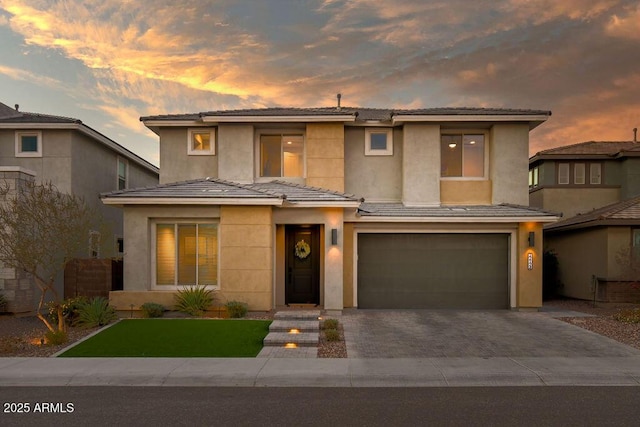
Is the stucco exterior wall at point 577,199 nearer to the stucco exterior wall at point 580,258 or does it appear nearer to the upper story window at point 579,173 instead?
the upper story window at point 579,173

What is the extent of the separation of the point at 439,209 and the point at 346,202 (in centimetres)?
407

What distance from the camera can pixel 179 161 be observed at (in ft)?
53.6

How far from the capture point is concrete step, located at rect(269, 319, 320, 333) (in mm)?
10633

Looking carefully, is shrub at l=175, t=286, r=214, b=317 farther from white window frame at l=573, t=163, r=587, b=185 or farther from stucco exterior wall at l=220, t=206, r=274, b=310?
white window frame at l=573, t=163, r=587, b=185

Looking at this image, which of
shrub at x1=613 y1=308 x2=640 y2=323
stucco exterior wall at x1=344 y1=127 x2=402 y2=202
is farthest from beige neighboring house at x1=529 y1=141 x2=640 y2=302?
stucco exterior wall at x1=344 y1=127 x2=402 y2=202

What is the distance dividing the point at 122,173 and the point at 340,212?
12.3 metres

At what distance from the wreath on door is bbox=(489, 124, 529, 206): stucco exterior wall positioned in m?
7.27

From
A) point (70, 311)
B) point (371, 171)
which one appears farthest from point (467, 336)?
point (70, 311)

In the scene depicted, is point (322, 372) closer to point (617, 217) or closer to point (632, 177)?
point (617, 217)

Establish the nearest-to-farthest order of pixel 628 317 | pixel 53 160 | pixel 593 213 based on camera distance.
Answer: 1. pixel 628 317
2. pixel 53 160
3. pixel 593 213

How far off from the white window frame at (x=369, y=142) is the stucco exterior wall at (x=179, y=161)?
19.1ft

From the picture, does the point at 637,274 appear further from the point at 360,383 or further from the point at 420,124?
the point at 360,383

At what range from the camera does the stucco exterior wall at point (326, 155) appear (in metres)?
15.5
